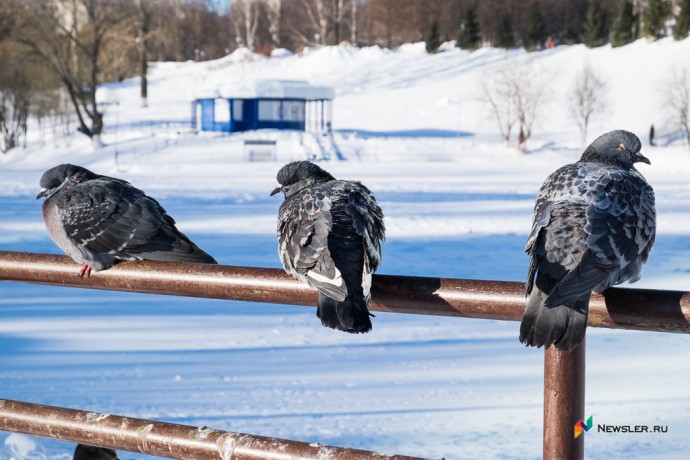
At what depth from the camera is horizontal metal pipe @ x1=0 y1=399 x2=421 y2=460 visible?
1.50 m

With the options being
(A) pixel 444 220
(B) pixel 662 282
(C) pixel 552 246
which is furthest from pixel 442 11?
(C) pixel 552 246

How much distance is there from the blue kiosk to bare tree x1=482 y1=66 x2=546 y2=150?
22.2ft

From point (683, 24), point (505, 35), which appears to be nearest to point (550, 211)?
point (683, 24)

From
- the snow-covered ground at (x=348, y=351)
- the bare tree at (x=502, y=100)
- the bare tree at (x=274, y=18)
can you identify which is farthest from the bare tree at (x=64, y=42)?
the bare tree at (x=274, y=18)

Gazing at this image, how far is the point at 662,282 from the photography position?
9500 mm

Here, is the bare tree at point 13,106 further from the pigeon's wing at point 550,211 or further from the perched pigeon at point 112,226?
the pigeon's wing at point 550,211

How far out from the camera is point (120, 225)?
2770 millimetres

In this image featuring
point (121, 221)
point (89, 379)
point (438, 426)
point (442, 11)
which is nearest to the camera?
point (121, 221)

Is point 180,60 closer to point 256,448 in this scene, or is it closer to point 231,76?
point 231,76

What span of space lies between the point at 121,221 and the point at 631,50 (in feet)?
142

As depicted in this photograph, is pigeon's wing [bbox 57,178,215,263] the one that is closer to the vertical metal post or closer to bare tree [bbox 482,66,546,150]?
the vertical metal post

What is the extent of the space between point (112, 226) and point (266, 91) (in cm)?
2980

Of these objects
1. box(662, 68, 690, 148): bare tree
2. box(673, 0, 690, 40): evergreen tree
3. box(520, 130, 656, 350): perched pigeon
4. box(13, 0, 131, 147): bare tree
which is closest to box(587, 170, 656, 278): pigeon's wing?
box(520, 130, 656, 350): perched pigeon

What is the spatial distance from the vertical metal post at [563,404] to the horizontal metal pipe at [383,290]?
14cm
